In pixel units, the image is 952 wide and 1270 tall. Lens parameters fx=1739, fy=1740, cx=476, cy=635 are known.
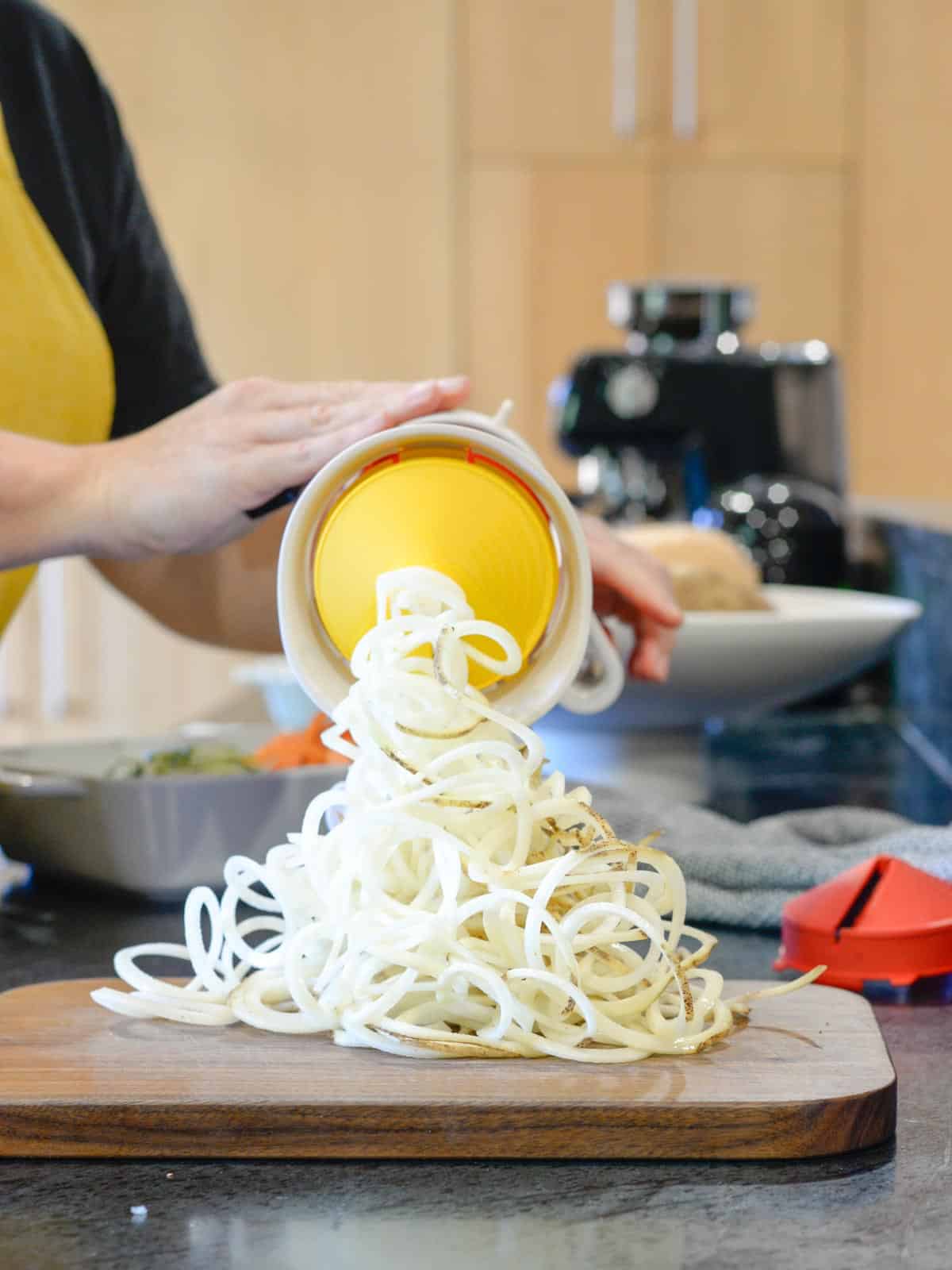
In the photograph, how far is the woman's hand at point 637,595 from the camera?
3.20ft

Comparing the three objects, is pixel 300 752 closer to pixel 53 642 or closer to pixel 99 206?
pixel 99 206

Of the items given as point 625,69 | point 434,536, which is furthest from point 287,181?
point 434,536

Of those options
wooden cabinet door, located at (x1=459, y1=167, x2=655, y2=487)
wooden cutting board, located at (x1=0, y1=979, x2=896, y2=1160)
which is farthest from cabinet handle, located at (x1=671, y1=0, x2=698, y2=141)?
wooden cutting board, located at (x1=0, y1=979, x2=896, y2=1160)

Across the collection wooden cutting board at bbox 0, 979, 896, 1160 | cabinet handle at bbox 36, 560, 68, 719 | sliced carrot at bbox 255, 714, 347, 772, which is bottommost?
cabinet handle at bbox 36, 560, 68, 719

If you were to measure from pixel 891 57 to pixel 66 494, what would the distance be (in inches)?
131

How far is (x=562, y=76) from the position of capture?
376cm

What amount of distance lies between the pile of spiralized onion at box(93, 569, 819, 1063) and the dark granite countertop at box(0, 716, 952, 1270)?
7 cm

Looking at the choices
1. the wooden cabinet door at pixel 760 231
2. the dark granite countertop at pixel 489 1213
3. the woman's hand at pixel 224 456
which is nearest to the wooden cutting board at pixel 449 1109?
the dark granite countertop at pixel 489 1213

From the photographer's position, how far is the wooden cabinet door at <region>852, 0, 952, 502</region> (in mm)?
3775

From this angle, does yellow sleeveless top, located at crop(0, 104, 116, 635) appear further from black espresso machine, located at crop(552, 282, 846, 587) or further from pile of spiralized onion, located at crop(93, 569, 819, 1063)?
black espresso machine, located at crop(552, 282, 846, 587)

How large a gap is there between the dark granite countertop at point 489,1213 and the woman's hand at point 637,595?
0.41 m

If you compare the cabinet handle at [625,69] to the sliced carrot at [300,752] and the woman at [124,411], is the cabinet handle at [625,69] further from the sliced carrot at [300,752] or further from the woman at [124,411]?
the sliced carrot at [300,752]

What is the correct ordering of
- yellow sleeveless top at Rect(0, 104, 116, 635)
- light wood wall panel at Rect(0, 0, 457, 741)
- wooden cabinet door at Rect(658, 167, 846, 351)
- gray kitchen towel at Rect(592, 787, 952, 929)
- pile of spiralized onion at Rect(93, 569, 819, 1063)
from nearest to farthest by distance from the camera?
pile of spiralized onion at Rect(93, 569, 819, 1063)
gray kitchen towel at Rect(592, 787, 952, 929)
yellow sleeveless top at Rect(0, 104, 116, 635)
light wood wall panel at Rect(0, 0, 457, 741)
wooden cabinet door at Rect(658, 167, 846, 351)

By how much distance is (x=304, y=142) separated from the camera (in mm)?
3746
